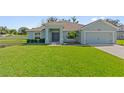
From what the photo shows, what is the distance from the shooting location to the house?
101 feet

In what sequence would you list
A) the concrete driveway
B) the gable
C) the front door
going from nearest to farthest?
the concrete driveway
the gable
the front door

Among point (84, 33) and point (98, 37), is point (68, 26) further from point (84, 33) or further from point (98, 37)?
point (98, 37)

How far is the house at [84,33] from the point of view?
101 ft

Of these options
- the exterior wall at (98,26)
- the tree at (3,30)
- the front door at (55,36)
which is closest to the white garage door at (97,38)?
the exterior wall at (98,26)

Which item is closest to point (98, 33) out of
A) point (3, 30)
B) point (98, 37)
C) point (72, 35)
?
point (98, 37)

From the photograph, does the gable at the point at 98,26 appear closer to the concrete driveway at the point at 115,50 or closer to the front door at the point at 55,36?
the front door at the point at 55,36

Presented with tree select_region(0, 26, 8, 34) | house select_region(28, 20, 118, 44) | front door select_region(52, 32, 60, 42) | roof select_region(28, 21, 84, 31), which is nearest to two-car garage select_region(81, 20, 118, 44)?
house select_region(28, 20, 118, 44)

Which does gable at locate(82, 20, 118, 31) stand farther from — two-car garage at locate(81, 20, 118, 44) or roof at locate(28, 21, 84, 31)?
roof at locate(28, 21, 84, 31)

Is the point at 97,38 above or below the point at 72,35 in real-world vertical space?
below

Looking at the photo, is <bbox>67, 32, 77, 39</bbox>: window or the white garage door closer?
the white garage door

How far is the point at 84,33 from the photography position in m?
30.9

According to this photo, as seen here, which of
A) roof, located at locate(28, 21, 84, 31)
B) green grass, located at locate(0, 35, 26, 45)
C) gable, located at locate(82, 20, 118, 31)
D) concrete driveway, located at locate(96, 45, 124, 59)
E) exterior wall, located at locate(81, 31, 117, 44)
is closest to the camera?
concrete driveway, located at locate(96, 45, 124, 59)
